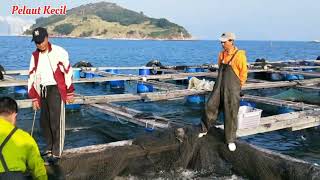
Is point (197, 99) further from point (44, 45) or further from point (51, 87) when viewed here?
point (44, 45)

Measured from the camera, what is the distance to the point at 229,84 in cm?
655

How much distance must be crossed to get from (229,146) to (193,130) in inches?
27.1

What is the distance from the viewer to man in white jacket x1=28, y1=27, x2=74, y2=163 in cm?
600

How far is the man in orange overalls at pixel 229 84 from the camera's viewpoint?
647 cm

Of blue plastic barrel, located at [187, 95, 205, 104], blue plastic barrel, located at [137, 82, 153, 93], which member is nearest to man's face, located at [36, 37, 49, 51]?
blue plastic barrel, located at [187, 95, 205, 104]

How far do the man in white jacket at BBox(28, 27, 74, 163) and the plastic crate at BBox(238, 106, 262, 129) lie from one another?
358 centimetres

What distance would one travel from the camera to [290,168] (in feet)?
19.7

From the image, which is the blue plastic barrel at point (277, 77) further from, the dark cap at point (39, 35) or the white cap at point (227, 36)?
the dark cap at point (39, 35)

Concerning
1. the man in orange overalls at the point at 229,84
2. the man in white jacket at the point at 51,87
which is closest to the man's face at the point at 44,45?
the man in white jacket at the point at 51,87

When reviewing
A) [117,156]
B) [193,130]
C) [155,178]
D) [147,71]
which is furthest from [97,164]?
[147,71]

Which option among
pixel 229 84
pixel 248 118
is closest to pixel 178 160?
pixel 229 84

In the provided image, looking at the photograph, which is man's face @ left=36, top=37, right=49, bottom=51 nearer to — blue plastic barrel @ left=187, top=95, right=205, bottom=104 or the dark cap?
the dark cap

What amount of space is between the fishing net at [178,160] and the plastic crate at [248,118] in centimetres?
94

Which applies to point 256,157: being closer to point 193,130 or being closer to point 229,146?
point 229,146
